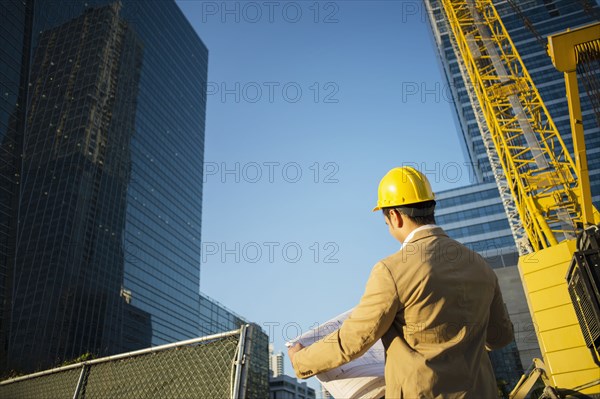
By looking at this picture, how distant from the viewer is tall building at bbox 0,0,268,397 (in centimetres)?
6041

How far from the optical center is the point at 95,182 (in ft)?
252

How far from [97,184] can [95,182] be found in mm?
479

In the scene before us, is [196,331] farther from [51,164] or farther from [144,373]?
[144,373]

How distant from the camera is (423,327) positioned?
1827 millimetres

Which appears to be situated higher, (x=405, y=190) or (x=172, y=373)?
(x=405, y=190)

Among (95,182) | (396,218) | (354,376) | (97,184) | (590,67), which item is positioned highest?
(95,182)

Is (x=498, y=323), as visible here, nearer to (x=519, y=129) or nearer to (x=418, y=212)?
(x=418, y=212)

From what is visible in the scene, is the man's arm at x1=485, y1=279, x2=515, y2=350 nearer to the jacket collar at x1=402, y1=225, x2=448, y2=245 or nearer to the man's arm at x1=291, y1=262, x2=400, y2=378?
the jacket collar at x1=402, y1=225, x2=448, y2=245

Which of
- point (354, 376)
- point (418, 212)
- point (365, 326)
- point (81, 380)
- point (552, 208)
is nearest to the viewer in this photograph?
point (365, 326)

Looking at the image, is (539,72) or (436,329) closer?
(436,329)

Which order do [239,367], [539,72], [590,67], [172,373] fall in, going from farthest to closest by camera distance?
[539,72], [590,67], [172,373], [239,367]

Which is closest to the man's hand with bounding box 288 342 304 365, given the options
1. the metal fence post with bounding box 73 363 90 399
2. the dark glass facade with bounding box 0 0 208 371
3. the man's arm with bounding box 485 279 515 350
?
the man's arm with bounding box 485 279 515 350

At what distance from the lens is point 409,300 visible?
6.02 feet

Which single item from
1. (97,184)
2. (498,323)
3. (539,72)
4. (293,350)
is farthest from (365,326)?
(539,72)
